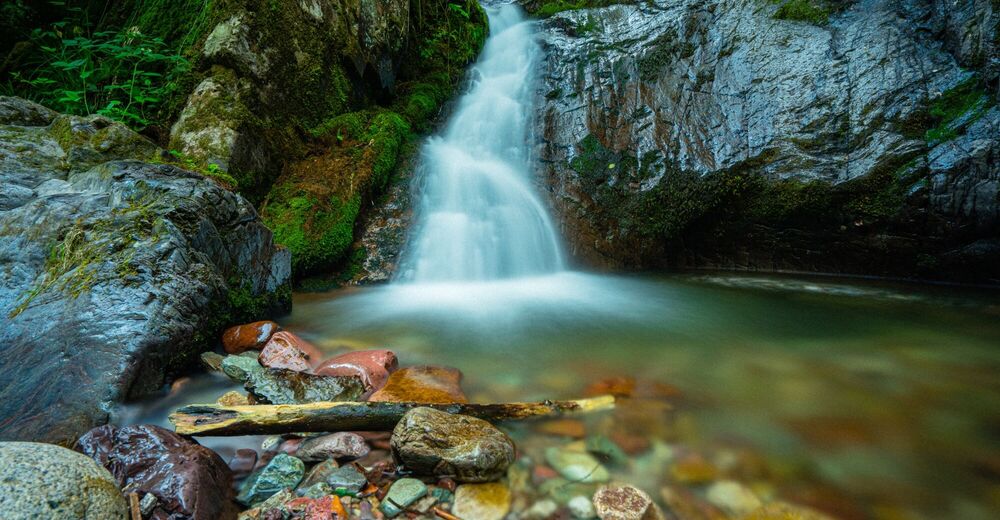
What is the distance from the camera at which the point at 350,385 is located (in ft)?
8.45

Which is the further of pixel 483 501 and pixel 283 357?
pixel 283 357

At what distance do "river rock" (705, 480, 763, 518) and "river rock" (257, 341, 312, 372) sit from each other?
2.70 m

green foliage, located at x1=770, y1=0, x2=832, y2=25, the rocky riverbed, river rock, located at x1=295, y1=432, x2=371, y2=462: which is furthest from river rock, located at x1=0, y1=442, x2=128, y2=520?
green foliage, located at x1=770, y1=0, x2=832, y2=25

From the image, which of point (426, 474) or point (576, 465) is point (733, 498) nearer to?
point (576, 465)

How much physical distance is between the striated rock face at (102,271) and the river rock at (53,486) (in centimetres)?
78

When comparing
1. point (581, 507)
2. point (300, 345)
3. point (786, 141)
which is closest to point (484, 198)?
point (300, 345)

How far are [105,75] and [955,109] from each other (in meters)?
11.1

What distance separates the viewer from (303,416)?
1988mm

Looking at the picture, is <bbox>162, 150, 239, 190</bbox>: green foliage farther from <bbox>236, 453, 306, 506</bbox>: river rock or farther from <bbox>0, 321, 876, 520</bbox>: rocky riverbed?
<bbox>236, 453, 306, 506</bbox>: river rock

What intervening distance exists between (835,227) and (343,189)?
275 inches

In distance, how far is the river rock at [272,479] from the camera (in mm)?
1670

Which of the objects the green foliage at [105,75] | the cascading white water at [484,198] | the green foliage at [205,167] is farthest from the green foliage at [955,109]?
the green foliage at [105,75]

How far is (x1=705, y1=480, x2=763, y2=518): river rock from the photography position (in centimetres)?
165

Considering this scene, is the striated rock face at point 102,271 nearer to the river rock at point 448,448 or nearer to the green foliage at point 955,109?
the river rock at point 448,448
